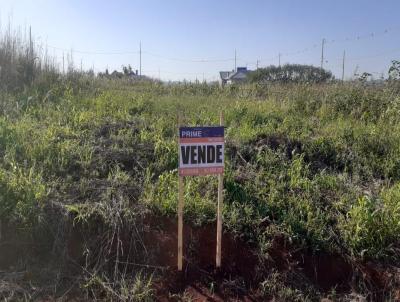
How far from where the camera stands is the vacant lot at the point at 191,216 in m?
2.98

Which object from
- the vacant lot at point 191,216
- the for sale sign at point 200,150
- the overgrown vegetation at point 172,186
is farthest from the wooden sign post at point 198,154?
the overgrown vegetation at point 172,186

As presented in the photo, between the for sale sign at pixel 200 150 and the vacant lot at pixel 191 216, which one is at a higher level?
the for sale sign at pixel 200 150

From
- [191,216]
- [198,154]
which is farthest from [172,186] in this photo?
[198,154]

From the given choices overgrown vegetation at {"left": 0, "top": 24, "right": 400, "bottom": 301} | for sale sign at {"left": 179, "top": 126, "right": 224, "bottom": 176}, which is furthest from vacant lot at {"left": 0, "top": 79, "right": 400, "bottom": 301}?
for sale sign at {"left": 179, "top": 126, "right": 224, "bottom": 176}

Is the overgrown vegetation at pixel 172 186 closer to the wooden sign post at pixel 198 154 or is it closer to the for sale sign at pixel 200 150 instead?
the wooden sign post at pixel 198 154

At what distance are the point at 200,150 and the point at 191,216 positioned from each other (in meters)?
0.76

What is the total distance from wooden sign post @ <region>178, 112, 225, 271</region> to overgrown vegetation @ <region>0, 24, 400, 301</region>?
464 mm

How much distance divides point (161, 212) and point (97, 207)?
0.54 metres

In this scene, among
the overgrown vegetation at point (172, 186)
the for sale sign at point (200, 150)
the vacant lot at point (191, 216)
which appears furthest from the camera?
the overgrown vegetation at point (172, 186)

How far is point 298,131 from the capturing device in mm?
5480

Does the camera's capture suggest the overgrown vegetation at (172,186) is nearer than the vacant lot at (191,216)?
No

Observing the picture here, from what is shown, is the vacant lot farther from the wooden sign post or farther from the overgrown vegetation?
the wooden sign post

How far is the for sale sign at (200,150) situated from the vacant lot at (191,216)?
2.02ft

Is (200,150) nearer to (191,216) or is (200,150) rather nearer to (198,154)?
(198,154)
